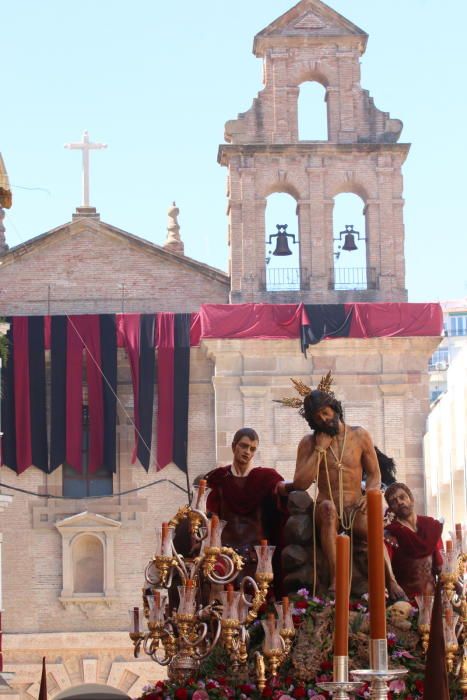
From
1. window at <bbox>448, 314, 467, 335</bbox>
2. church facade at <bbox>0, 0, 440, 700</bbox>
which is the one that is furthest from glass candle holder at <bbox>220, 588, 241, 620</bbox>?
window at <bbox>448, 314, 467, 335</bbox>

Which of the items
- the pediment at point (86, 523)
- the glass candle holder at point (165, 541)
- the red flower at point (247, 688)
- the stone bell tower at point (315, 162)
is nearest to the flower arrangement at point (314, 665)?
the red flower at point (247, 688)

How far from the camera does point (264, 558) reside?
13.6m

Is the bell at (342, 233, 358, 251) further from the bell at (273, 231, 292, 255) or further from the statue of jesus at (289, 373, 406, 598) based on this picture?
the statue of jesus at (289, 373, 406, 598)

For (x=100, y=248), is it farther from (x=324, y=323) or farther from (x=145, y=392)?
(x=324, y=323)

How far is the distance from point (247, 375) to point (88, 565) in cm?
527

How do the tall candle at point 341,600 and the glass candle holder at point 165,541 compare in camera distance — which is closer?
the tall candle at point 341,600

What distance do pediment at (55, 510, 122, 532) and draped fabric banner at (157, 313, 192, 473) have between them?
1.53 m

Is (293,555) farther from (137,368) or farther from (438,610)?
(137,368)

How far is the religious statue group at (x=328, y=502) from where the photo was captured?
1426 cm

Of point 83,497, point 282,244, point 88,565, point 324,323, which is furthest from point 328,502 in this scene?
point 88,565

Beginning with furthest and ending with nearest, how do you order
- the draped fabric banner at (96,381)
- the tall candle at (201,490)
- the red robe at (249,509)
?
the draped fabric banner at (96,381), the red robe at (249,509), the tall candle at (201,490)

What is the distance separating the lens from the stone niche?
1531 inches

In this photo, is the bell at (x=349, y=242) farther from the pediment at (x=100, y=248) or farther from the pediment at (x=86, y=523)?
the pediment at (x=86, y=523)

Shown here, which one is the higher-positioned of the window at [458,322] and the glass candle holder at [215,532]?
the window at [458,322]
